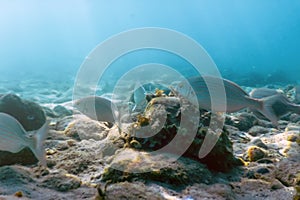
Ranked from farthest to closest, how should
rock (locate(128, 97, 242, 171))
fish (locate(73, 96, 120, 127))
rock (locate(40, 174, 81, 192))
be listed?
fish (locate(73, 96, 120, 127))
rock (locate(128, 97, 242, 171))
rock (locate(40, 174, 81, 192))

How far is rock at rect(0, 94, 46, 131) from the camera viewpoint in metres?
6.28

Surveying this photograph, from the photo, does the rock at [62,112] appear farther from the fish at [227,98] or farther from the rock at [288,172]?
the rock at [288,172]

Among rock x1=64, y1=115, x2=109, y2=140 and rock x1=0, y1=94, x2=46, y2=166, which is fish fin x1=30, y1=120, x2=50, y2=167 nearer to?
rock x1=64, y1=115, x2=109, y2=140

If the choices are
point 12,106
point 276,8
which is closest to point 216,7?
point 276,8

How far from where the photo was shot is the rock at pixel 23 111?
6.28 metres

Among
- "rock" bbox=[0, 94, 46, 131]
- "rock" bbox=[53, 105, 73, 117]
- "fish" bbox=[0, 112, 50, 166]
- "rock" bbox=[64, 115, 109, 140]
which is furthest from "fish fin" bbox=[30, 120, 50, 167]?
"rock" bbox=[53, 105, 73, 117]

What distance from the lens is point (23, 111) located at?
253 inches

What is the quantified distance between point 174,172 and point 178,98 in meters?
1.33

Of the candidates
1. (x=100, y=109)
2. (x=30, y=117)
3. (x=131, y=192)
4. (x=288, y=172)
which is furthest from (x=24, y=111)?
(x=288, y=172)

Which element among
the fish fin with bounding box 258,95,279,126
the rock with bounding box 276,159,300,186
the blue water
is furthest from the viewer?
the blue water

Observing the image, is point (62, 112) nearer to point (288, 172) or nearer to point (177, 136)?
point (177, 136)

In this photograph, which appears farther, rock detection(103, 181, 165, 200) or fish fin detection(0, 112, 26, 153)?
fish fin detection(0, 112, 26, 153)

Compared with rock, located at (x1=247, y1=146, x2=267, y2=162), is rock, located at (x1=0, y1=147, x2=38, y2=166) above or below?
below

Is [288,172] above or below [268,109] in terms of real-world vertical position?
below
